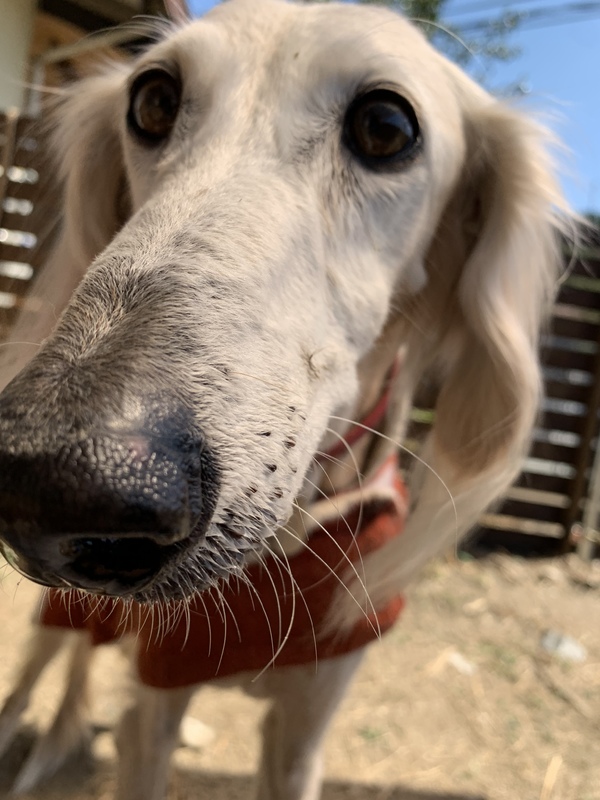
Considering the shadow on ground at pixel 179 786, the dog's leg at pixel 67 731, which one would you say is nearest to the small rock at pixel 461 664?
the shadow on ground at pixel 179 786

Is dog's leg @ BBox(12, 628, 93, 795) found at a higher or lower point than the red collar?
lower

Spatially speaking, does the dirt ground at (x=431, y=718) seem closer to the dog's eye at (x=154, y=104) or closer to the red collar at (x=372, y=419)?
the red collar at (x=372, y=419)

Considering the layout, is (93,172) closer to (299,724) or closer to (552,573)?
(299,724)

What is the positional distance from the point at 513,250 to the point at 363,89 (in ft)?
1.27

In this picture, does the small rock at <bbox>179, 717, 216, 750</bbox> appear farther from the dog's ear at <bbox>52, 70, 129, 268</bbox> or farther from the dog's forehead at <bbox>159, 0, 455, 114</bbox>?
the dog's forehead at <bbox>159, 0, 455, 114</bbox>

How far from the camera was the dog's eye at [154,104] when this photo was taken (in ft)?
2.90

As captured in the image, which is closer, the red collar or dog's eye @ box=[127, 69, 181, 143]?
dog's eye @ box=[127, 69, 181, 143]

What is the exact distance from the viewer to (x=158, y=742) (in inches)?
42.6

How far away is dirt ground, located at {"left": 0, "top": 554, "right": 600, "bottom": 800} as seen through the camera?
1.58 meters

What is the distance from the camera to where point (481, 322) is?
1.03m

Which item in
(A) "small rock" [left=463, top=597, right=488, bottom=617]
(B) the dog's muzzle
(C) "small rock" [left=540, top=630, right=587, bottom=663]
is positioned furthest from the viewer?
(A) "small rock" [left=463, top=597, right=488, bottom=617]

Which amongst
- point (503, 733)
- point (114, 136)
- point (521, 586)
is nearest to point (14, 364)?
point (114, 136)

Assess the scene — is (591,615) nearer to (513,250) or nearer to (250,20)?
(513,250)

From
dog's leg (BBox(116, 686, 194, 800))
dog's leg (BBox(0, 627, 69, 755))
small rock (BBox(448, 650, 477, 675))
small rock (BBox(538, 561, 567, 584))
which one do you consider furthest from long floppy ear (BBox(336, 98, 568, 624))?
small rock (BBox(538, 561, 567, 584))
